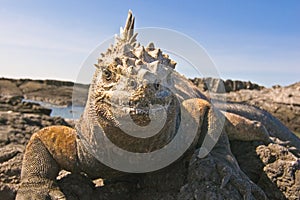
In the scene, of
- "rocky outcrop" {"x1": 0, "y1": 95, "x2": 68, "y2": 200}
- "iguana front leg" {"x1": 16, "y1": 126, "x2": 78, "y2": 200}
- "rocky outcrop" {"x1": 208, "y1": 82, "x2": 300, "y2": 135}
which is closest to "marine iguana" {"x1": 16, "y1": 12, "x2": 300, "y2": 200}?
"iguana front leg" {"x1": 16, "y1": 126, "x2": 78, "y2": 200}

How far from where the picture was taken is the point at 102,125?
161 inches

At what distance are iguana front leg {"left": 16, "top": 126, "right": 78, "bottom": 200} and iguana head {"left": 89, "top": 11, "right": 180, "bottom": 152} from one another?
87 cm

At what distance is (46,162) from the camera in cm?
489

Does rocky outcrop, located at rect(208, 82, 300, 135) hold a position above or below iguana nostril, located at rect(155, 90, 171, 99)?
above

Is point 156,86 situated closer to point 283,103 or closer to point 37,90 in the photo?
point 283,103

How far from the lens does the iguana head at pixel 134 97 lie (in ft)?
11.8

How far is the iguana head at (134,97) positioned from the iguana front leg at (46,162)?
0.87 meters

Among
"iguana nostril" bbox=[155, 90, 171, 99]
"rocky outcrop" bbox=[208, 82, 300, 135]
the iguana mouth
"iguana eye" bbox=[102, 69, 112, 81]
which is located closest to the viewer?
the iguana mouth

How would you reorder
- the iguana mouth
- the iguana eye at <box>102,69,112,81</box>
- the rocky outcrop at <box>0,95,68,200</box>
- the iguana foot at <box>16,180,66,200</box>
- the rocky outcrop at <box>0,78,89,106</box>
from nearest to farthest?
1. the iguana mouth
2. the iguana eye at <box>102,69,112,81</box>
3. the iguana foot at <box>16,180,66,200</box>
4. the rocky outcrop at <box>0,95,68,200</box>
5. the rocky outcrop at <box>0,78,89,106</box>

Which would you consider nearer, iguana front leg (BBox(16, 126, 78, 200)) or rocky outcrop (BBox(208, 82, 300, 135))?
iguana front leg (BBox(16, 126, 78, 200))

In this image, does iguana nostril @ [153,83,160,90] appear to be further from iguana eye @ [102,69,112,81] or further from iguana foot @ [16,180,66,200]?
iguana foot @ [16,180,66,200]

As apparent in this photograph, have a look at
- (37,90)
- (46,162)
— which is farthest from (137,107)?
(37,90)

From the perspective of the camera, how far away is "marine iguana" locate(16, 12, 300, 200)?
3.69 meters

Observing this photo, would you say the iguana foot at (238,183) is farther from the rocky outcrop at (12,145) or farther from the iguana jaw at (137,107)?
the rocky outcrop at (12,145)
